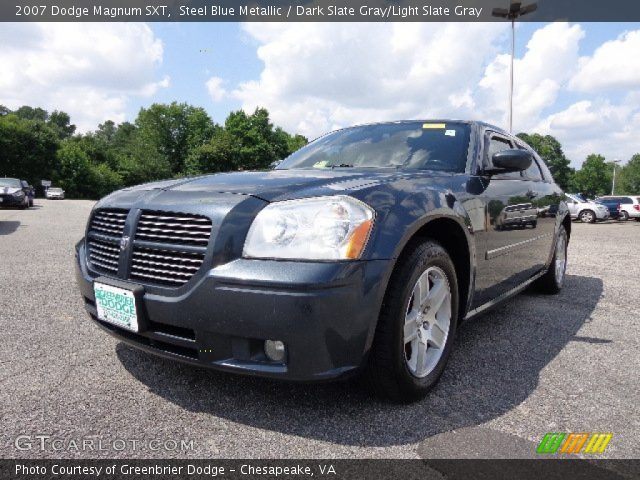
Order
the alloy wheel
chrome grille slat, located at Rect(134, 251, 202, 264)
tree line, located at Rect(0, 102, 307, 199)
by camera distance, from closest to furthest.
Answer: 1. chrome grille slat, located at Rect(134, 251, 202, 264)
2. the alloy wheel
3. tree line, located at Rect(0, 102, 307, 199)

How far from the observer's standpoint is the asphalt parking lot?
189 centimetres

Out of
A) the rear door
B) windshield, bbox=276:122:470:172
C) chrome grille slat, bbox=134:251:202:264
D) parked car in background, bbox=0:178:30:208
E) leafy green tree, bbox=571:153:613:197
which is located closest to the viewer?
chrome grille slat, bbox=134:251:202:264

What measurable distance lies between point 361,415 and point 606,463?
976 millimetres

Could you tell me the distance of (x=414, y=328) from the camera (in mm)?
2299

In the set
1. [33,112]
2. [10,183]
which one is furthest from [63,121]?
[10,183]

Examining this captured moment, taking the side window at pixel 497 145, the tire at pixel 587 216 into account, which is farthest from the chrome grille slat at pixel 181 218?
the tire at pixel 587 216

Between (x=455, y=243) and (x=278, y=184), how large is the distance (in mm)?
1087

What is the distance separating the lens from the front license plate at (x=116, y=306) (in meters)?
2.10

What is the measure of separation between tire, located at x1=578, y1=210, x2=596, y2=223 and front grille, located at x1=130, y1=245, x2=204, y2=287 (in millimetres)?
24825

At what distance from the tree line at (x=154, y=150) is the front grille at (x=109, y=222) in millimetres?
43782

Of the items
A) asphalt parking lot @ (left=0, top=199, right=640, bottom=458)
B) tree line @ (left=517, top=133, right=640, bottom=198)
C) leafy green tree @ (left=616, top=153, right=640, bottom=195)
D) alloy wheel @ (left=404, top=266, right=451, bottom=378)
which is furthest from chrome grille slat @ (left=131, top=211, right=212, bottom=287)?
leafy green tree @ (left=616, top=153, right=640, bottom=195)

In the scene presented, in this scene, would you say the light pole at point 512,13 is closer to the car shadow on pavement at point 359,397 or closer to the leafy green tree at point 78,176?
the car shadow on pavement at point 359,397

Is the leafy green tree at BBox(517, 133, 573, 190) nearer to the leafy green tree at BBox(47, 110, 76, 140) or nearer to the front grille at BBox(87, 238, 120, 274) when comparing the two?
the front grille at BBox(87, 238, 120, 274)

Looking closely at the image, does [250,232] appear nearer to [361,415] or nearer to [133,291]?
[133,291]
